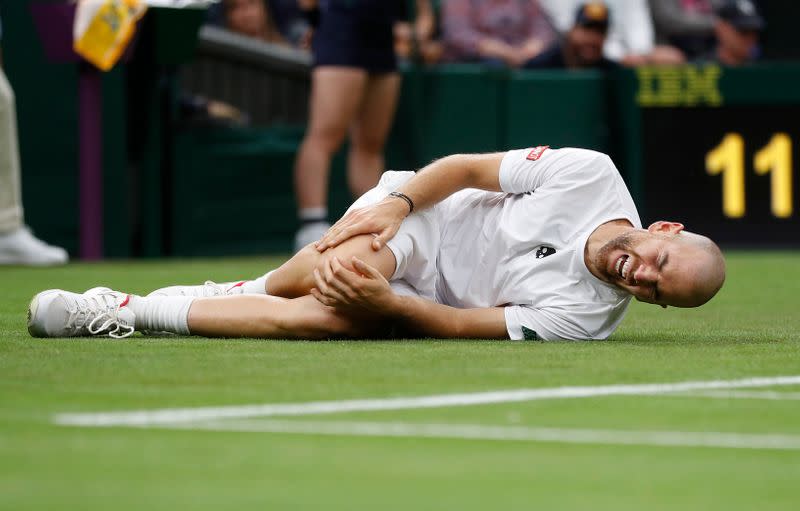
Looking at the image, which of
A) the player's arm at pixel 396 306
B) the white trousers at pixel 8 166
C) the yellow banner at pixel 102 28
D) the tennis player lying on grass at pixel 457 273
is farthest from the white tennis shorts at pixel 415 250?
the yellow banner at pixel 102 28

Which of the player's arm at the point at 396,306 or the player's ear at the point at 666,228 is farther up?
the player's ear at the point at 666,228

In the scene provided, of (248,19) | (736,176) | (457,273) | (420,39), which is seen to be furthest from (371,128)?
(457,273)

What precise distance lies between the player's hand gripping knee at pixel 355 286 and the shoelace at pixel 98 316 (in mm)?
608

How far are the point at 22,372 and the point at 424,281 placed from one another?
4.75 ft

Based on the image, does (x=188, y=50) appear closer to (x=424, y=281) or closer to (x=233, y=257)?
(x=233, y=257)

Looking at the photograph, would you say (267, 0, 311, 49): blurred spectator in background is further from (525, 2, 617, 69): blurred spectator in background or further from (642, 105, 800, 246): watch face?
(642, 105, 800, 246): watch face

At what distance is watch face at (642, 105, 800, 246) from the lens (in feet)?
38.1

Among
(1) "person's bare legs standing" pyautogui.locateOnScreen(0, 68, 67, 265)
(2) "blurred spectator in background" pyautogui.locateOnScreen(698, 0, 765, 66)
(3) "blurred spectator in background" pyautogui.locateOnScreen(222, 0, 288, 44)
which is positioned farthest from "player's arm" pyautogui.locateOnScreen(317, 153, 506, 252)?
(2) "blurred spectator in background" pyautogui.locateOnScreen(698, 0, 765, 66)

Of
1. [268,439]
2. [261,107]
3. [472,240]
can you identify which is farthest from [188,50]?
[268,439]

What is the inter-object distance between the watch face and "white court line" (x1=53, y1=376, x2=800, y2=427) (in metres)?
7.77

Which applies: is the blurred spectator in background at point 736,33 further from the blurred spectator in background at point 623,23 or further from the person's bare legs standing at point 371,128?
the person's bare legs standing at point 371,128

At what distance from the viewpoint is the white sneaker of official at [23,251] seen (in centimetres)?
885

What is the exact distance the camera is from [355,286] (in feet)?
15.1

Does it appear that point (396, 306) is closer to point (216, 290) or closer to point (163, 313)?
point (163, 313)
